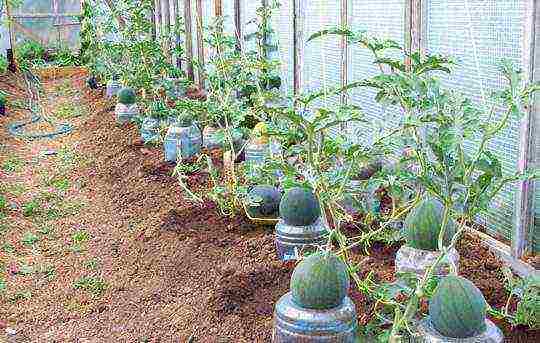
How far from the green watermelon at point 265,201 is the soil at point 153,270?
0.29 feet

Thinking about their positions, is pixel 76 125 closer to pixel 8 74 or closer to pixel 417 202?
pixel 8 74

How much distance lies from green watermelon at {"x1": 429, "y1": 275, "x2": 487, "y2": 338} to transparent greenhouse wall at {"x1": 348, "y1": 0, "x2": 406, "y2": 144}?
1681mm

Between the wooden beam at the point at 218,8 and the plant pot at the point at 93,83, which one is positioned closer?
the wooden beam at the point at 218,8

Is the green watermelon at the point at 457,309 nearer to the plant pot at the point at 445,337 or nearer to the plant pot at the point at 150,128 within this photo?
the plant pot at the point at 445,337

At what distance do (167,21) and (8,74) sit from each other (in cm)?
283

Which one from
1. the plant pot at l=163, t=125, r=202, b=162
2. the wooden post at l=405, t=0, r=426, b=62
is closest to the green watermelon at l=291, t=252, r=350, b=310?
the wooden post at l=405, t=0, r=426, b=62

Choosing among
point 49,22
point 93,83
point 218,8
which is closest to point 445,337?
point 218,8

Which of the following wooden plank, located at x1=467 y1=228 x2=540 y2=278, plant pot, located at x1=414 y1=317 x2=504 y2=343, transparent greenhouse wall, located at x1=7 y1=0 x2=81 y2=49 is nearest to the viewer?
plant pot, located at x1=414 y1=317 x2=504 y2=343

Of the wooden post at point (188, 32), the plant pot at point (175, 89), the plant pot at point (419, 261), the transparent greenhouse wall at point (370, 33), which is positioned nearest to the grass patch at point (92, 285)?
the transparent greenhouse wall at point (370, 33)

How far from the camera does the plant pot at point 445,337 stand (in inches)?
82.0

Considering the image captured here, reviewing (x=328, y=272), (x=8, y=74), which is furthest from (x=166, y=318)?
(x=8, y=74)

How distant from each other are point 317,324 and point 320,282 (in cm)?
15

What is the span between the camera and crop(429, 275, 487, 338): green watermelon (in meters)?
2.04

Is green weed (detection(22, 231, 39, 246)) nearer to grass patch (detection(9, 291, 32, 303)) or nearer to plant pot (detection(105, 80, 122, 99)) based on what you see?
Answer: grass patch (detection(9, 291, 32, 303))
